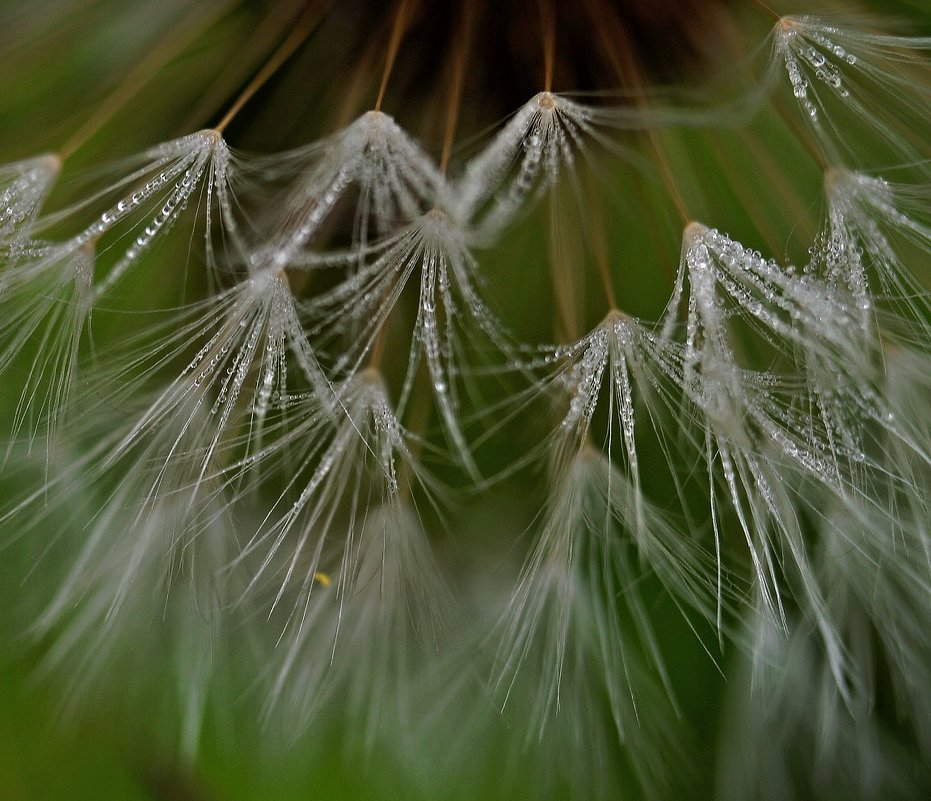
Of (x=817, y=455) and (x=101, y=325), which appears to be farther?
(x=101, y=325)

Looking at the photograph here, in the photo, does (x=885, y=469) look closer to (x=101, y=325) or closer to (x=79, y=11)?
(x=101, y=325)

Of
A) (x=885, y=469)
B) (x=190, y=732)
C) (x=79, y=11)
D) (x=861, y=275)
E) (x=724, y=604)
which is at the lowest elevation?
(x=190, y=732)

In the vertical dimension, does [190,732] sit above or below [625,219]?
below

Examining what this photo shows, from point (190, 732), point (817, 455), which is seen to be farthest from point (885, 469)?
point (190, 732)

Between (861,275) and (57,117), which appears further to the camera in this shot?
(57,117)

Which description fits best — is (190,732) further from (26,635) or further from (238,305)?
(238,305)

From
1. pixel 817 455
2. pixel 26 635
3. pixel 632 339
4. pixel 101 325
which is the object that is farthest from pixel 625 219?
pixel 26 635
